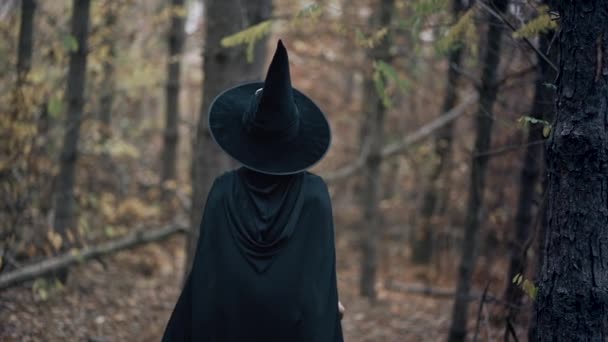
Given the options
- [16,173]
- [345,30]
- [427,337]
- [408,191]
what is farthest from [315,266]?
[408,191]

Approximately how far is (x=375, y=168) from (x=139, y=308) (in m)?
4.12

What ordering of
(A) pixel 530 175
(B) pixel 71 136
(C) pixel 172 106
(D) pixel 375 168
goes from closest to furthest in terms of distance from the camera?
(A) pixel 530 175 < (B) pixel 71 136 < (D) pixel 375 168 < (C) pixel 172 106

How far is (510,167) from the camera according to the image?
919cm

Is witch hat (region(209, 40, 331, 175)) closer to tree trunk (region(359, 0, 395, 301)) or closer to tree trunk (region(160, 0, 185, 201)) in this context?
tree trunk (region(359, 0, 395, 301))

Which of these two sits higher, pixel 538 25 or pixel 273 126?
pixel 538 25

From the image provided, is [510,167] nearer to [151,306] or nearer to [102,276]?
[151,306]

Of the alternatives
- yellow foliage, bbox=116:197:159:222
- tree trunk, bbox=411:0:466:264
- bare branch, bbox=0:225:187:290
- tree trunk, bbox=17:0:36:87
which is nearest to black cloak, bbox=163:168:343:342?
bare branch, bbox=0:225:187:290

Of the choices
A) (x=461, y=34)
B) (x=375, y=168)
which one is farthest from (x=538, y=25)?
(x=375, y=168)

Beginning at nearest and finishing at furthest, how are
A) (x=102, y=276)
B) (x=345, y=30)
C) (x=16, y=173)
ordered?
(x=345, y=30) → (x=16, y=173) → (x=102, y=276)

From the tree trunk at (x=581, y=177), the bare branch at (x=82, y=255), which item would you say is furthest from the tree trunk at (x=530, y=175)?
the bare branch at (x=82, y=255)

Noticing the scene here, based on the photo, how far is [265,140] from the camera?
330 cm

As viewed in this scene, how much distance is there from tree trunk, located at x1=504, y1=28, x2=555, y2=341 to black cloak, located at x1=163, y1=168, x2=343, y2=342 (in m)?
1.90

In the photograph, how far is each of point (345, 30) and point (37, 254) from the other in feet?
15.4

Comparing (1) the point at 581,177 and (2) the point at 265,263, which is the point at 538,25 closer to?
(1) the point at 581,177
